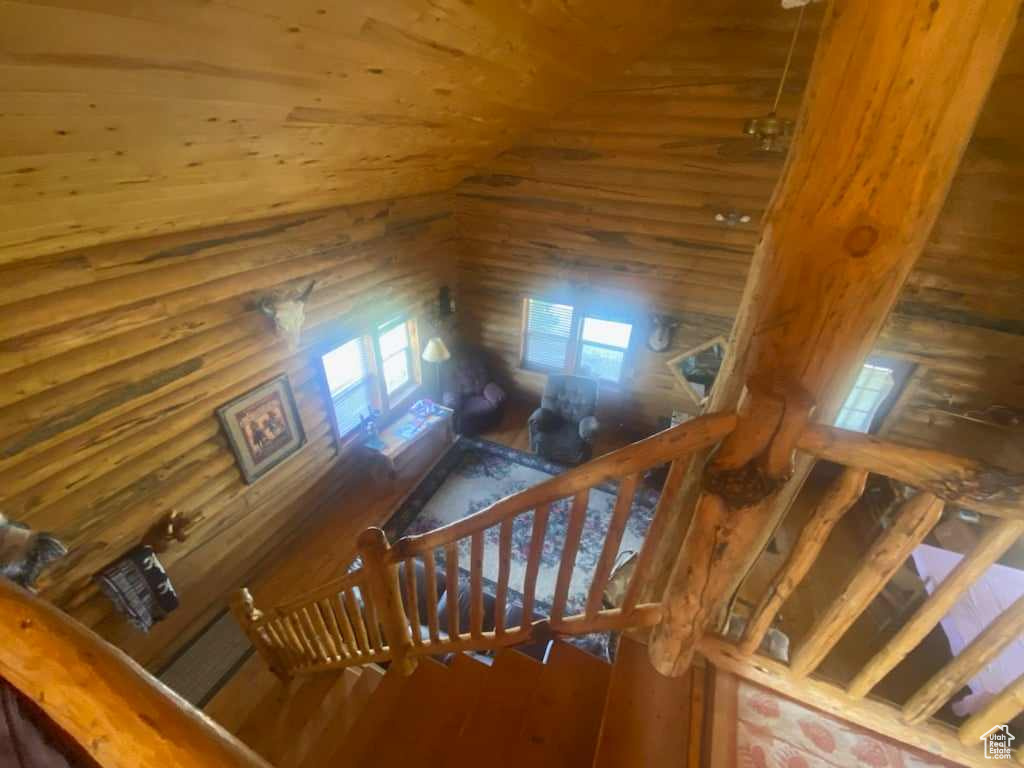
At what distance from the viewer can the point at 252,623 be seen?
103 inches

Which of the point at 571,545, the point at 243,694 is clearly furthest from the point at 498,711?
the point at 243,694

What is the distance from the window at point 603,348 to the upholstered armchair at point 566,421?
0.36 metres

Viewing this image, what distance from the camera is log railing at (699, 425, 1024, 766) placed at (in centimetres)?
92

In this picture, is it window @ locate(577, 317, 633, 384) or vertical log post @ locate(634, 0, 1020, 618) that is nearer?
vertical log post @ locate(634, 0, 1020, 618)

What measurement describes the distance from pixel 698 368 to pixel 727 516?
3910 millimetres

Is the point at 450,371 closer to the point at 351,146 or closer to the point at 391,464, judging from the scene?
the point at 391,464

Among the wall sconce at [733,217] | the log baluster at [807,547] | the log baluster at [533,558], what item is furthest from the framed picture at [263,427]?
the wall sconce at [733,217]

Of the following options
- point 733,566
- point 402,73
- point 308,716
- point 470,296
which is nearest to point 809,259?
point 733,566

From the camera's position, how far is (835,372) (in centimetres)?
97

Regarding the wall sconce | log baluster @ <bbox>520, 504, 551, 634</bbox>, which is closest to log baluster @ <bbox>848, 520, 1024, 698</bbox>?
log baluster @ <bbox>520, 504, 551, 634</bbox>

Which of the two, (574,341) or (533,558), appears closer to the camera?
(533,558)

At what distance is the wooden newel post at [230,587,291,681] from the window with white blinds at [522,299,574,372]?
4.04 meters

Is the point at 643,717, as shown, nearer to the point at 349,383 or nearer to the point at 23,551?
the point at 23,551

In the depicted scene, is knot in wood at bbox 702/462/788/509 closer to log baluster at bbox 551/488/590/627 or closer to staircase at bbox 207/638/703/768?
log baluster at bbox 551/488/590/627
